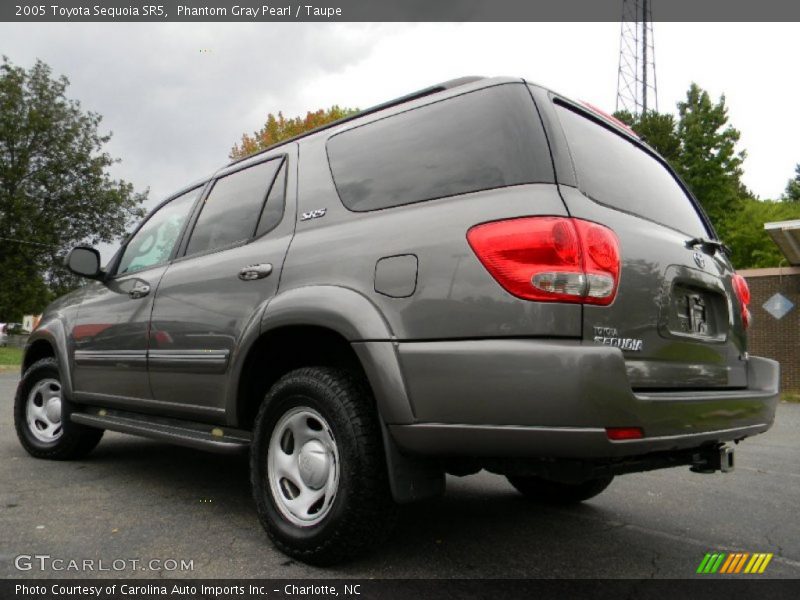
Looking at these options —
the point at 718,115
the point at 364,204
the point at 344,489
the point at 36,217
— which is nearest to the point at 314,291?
the point at 364,204

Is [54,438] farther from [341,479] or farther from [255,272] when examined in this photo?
[341,479]

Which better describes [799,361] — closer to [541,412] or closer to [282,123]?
[541,412]

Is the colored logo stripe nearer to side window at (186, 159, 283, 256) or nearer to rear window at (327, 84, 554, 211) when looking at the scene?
rear window at (327, 84, 554, 211)

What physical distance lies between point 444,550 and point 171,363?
168cm

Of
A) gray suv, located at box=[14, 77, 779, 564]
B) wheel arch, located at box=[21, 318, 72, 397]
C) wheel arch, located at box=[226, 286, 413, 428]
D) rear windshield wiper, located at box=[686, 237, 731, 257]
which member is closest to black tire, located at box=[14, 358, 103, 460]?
wheel arch, located at box=[21, 318, 72, 397]

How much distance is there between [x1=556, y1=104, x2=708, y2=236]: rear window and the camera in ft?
8.09

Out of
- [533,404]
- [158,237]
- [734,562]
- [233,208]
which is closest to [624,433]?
[533,404]

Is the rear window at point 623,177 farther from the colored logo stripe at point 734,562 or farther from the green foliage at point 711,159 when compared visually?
the green foliage at point 711,159

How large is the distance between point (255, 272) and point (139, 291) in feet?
3.89

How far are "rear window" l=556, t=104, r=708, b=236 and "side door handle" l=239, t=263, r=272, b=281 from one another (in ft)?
4.60

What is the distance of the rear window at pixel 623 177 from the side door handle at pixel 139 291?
98.5 inches

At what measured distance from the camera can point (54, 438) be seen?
15.0 feet

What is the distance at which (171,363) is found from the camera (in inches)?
133

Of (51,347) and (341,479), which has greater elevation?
(51,347)
